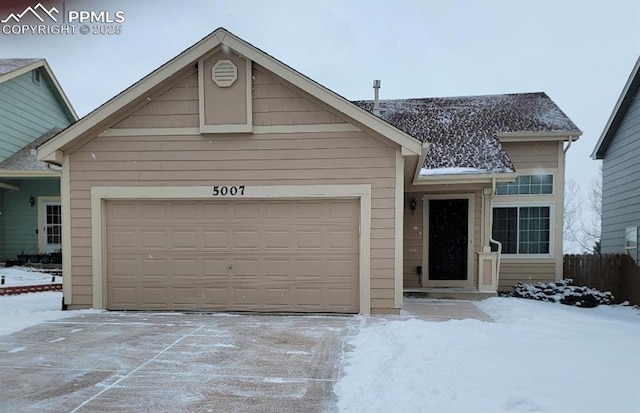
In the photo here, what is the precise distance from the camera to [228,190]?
7.10 m

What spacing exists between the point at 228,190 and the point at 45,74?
12548 millimetres

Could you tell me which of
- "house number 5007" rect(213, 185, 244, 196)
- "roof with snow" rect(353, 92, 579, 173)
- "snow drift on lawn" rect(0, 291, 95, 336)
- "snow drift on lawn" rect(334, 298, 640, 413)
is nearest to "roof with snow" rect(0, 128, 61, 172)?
"snow drift on lawn" rect(0, 291, 95, 336)

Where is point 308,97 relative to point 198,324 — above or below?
above

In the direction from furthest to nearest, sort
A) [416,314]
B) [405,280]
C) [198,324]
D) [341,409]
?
[405,280], [416,314], [198,324], [341,409]

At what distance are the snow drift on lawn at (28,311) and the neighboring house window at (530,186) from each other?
33.1ft

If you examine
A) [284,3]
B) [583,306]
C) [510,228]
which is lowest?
[583,306]

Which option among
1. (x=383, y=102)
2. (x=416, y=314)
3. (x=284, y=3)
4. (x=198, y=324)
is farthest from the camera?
(x=383, y=102)

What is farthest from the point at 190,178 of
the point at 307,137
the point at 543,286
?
the point at 543,286

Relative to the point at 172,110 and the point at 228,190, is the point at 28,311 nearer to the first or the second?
the point at 228,190

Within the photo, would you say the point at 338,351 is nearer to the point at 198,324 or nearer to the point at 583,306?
the point at 198,324

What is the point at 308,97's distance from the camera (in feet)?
23.0

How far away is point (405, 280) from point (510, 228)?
3.24m

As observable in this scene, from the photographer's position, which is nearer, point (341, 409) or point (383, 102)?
point (341, 409)

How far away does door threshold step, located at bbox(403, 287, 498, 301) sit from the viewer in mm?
8844
